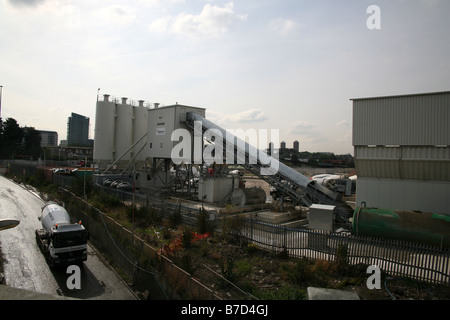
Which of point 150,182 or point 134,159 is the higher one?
point 134,159

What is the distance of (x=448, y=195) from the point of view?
16.1 m

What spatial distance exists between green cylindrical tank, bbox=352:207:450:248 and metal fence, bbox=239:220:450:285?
531mm

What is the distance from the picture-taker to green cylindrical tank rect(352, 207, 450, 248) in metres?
13.5

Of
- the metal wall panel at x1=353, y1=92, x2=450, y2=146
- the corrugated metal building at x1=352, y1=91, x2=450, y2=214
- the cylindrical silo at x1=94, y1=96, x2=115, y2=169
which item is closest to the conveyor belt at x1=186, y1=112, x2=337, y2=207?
the corrugated metal building at x1=352, y1=91, x2=450, y2=214

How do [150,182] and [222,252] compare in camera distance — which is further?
[150,182]

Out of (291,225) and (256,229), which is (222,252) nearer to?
(256,229)

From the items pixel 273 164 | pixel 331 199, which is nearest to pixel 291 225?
pixel 331 199

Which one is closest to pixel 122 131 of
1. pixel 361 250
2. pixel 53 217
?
pixel 53 217

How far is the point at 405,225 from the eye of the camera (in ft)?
46.6

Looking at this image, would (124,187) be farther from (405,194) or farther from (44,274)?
(405,194)

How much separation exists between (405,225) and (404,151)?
497cm

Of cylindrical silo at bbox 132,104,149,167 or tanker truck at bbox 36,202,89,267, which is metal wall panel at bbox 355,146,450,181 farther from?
cylindrical silo at bbox 132,104,149,167
